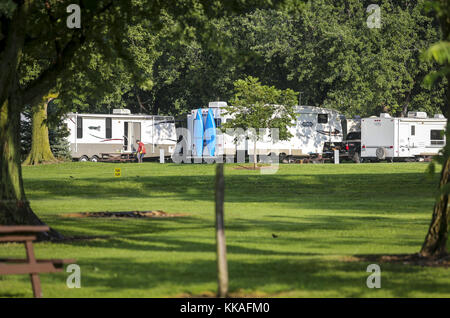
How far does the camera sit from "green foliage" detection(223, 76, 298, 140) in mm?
48219

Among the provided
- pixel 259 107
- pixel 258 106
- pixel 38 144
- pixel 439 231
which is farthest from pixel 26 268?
pixel 38 144

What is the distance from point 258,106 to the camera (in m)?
48.3

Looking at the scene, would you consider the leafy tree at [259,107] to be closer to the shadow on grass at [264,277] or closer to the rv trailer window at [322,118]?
the rv trailer window at [322,118]

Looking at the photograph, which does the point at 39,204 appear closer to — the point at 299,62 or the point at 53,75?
the point at 53,75

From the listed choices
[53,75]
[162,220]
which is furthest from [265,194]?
[53,75]

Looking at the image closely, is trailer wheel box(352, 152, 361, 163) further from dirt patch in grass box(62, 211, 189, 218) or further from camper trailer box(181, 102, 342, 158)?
dirt patch in grass box(62, 211, 189, 218)

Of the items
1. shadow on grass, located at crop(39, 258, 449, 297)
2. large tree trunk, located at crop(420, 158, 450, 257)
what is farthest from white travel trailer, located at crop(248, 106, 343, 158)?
shadow on grass, located at crop(39, 258, 449, 297)

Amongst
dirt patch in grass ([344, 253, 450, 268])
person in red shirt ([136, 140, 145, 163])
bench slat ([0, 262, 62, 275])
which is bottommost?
dirt patch in grass ([344, 253, 450, 268])

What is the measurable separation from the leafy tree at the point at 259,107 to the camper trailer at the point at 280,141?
0.92 m

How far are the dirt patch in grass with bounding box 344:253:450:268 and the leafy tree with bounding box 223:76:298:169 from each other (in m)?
33.3

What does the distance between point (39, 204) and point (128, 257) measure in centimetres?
1460

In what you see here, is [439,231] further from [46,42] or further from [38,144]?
[38,144]

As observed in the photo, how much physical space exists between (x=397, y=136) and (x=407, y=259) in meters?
43.1

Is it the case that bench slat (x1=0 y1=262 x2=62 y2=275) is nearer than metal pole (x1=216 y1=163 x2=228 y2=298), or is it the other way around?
metal pole (x1=216 y1=163 x2=228 y2=298)
